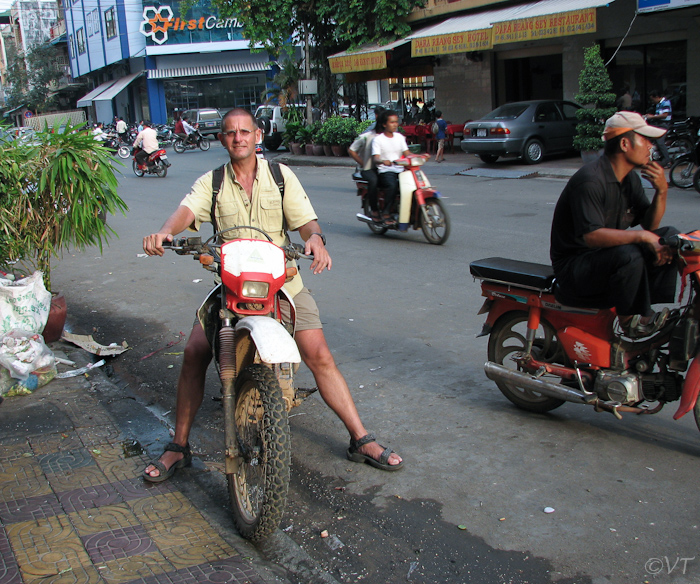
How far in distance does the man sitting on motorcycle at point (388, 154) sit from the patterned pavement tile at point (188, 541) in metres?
7.28

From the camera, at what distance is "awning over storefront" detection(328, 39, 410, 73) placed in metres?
22.4

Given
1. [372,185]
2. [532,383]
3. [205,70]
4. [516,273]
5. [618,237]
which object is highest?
[205,70]

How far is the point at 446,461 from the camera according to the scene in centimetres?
386

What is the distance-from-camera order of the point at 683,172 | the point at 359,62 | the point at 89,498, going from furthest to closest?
1. the point at 359,62
2. the point at 683,172
3. the point at 89,498

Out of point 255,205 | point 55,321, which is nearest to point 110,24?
point 55,321

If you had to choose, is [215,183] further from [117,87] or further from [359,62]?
[117,87]

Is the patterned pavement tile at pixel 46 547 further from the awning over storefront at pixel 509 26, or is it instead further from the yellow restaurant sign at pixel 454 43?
the yellow restaurant sign at pixel 454 43

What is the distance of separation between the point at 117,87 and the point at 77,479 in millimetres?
52941

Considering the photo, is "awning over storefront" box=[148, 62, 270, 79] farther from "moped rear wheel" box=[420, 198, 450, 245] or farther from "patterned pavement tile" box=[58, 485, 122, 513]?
"patterned pavement tile" box=[58, 485, 122, 513]

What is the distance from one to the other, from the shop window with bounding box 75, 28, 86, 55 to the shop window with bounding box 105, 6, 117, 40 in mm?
7857

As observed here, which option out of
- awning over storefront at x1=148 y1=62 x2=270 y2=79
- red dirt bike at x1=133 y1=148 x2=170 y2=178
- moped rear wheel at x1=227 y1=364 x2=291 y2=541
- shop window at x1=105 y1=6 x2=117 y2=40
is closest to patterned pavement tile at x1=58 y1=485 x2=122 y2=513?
moped rear wheel at x1=227 y1=364 x2=291 y2=541

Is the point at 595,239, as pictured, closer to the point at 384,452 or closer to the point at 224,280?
the point at 384,452

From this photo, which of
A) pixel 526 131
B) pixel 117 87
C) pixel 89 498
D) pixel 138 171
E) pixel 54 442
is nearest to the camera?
pixel 89 498

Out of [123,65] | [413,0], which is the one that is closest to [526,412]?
[413,0]
